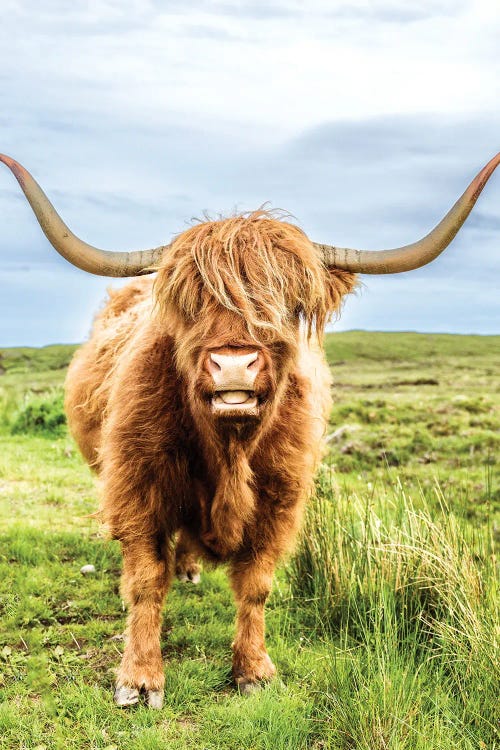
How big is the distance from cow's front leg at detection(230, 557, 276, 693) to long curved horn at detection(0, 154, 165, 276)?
1670mm

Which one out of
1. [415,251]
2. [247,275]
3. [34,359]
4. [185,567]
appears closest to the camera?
[247,275]

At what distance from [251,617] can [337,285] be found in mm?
1815

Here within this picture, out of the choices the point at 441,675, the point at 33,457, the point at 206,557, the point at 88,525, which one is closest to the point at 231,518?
the point at 206,557

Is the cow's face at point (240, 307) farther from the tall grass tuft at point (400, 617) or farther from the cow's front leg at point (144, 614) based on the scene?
the tall grass tuft at point (400, 617)

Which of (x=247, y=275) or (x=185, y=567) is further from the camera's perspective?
(x=185, y=567)

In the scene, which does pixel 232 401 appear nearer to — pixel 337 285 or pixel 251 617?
pixel 337 285

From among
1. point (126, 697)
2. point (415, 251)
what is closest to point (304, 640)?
point (126, 697)

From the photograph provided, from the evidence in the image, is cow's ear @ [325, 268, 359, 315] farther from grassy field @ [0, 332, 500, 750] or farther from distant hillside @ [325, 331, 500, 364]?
distant hillside @ [325, 331, 500, 364]

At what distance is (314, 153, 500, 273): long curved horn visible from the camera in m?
3.66

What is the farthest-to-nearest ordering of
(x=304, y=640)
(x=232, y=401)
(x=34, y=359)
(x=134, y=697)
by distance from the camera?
(x=34, y=359), (x=304, y=640), (x=134, y=697), (x=232, y=401)

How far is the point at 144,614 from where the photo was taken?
3.73m

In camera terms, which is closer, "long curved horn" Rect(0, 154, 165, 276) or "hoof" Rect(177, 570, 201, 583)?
"long curved horn" Rect(0, 154, 165, 276)

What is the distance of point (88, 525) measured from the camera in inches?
255

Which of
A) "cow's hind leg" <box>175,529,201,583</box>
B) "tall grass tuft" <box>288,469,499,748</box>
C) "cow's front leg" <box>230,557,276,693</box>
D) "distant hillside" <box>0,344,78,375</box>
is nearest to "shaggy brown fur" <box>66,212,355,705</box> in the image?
"cow's front leg" <box>230,557,276,693</box>
